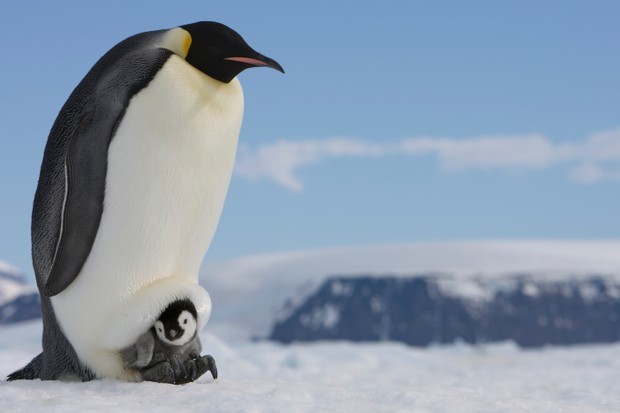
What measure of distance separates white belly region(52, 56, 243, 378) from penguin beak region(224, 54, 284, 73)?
0.11m

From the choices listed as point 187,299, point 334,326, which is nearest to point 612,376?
point 187,299

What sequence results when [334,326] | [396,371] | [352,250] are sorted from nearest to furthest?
[396,371]
[352,250]
[334,326]

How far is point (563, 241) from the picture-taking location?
43.7 m

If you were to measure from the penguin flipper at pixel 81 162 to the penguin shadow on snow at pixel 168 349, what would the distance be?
29 centimetres

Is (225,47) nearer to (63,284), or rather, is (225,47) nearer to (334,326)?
(63,284)

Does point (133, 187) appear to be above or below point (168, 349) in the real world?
above

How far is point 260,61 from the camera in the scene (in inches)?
101

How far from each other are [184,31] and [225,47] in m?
0.17

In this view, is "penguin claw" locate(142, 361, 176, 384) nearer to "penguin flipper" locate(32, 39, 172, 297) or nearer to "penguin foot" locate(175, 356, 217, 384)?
"penguin foot" locate(175, 356, 217, 384)

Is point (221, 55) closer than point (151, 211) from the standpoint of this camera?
No

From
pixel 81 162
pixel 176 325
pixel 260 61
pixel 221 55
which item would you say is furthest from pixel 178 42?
pixel 176 325

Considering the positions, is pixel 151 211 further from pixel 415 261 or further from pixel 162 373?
pixel 415 261

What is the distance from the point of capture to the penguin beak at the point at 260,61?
2.57 metres

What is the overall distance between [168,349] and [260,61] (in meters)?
0.93
